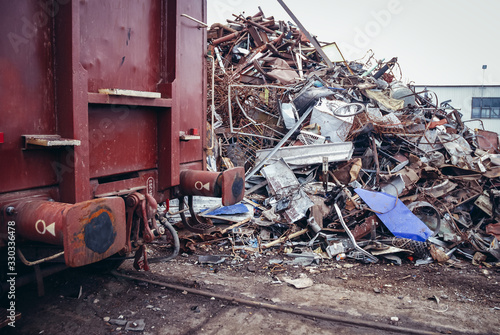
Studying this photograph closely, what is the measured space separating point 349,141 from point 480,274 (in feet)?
10.6

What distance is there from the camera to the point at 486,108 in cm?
2542

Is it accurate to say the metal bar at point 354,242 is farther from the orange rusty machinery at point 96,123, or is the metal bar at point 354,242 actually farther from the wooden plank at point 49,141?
the wooden plank at point 49,141

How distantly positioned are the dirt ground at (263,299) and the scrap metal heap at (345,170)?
1.64ft

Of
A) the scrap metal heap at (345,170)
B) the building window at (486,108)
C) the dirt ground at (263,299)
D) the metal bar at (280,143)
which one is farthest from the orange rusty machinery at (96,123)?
the building window at (486,108)

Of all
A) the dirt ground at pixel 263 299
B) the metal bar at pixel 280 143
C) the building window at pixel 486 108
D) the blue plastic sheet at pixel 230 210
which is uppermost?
the building window at pixel 486 108

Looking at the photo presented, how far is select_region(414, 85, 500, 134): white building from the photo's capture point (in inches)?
987

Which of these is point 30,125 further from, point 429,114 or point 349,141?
point 429,114

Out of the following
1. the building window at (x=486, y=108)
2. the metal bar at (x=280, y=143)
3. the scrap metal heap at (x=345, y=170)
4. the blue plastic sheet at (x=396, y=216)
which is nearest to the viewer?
the blue plastic sheet at (x=396, y=216)

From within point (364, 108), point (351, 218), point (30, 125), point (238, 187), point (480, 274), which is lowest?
point (480, 274)

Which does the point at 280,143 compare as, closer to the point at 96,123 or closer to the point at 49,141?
the point at 96,123

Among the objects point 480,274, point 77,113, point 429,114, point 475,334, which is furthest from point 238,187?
point 429,114

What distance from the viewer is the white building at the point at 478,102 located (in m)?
25.1

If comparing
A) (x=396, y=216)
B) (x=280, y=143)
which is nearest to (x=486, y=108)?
(x=280, y=143)

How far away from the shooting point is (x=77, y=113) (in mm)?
2275
